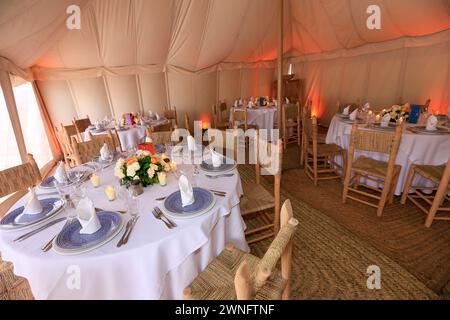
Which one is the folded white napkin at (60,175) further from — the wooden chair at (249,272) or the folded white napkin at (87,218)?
the wooden chair at (249,272)

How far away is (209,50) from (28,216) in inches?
249

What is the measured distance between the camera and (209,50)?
6641 millimetres

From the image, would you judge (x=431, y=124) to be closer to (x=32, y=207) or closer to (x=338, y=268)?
(x=338, y=268)

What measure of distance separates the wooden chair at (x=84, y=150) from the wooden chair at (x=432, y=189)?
392cm

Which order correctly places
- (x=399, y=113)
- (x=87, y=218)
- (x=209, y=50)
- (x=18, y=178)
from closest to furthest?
1. (x=87, y=218)
2. (x=18, y=178)
3. (x=399, y=113)
4. (x=209, y=50)

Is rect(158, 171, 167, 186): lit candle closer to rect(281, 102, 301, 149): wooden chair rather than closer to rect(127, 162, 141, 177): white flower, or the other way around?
rect(127, 162, 141, 177): white flower

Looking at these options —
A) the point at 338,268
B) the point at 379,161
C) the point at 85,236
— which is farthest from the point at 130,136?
the point at 379,161

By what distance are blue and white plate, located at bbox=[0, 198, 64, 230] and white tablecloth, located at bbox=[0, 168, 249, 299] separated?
59mm

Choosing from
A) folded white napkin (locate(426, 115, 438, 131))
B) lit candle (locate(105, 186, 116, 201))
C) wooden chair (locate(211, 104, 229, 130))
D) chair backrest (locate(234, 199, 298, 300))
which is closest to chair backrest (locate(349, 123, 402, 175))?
folded white napkin (locate(426, 115, 438, 131))

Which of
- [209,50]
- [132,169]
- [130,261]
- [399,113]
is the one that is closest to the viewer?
[130,261]

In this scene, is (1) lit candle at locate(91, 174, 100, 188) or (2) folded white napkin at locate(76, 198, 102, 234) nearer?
(2) folded white napkin at locate(76, 198, 102, 234)

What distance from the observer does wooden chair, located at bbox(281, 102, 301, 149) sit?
5230 mm

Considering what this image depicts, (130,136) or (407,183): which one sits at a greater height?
(130,136)

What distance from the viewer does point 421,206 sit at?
2848 mm
